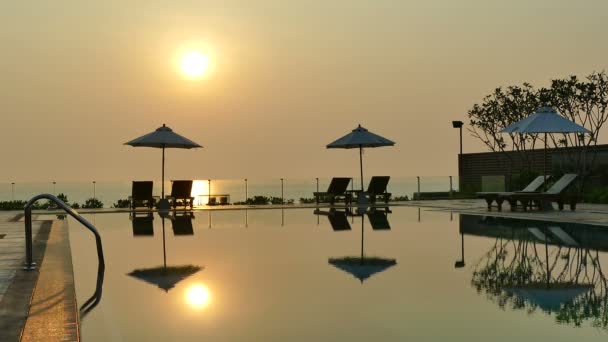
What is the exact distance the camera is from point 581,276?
21.3ft

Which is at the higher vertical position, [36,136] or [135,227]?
[36,136]

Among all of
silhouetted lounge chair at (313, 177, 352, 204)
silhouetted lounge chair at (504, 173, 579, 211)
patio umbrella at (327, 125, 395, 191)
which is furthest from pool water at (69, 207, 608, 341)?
patio umbrella at (327, 125, 395, 191)

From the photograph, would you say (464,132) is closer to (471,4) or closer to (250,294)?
(471,4)

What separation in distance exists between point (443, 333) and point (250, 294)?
198cm

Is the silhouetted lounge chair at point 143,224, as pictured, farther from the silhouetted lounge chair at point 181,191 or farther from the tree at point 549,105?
the tree at point 549,105

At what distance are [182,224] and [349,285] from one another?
818cm

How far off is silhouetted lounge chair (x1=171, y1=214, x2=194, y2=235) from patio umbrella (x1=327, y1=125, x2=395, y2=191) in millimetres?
5571

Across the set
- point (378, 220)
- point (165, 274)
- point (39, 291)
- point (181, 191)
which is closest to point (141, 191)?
point (181, 191)

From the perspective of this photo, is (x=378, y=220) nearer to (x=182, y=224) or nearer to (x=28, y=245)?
(x=182, y=224)

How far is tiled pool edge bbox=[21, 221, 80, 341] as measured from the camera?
13.4ft

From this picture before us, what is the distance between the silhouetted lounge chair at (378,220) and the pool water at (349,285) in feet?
2.91

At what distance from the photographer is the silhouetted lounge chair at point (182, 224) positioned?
1194 centimetres

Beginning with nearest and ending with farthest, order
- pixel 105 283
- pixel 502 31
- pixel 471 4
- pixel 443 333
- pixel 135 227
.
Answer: pixel 443 333, pixel 105 283, pixel 135 227, pixel 471 4, pixel 502 31

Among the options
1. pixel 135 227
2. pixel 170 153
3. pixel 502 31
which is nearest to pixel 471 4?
pixel 502 31
